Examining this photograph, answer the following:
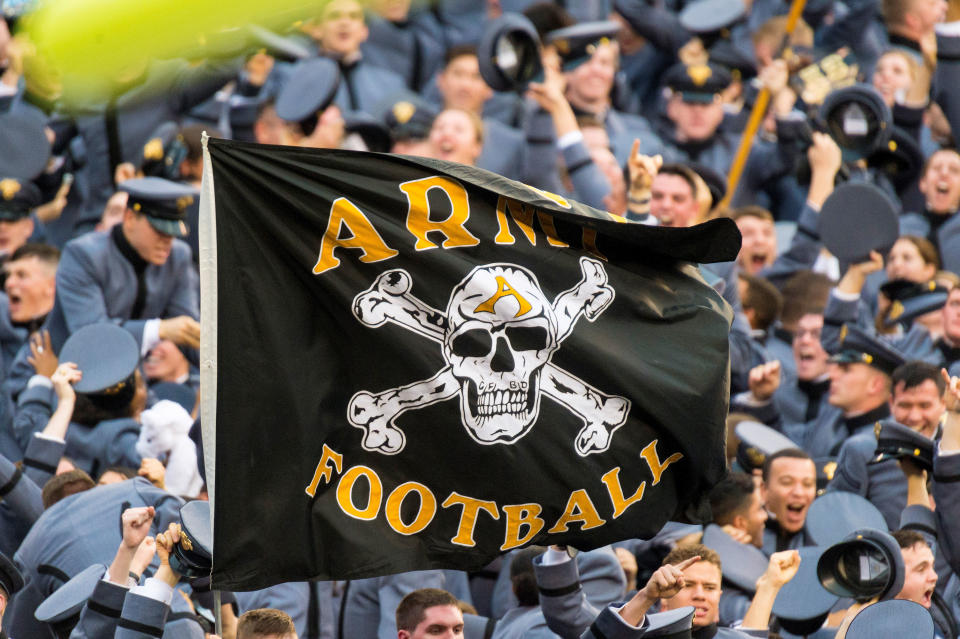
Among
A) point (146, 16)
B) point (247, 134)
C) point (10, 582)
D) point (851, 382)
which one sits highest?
point (146, 16)

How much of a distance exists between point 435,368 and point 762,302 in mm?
4764

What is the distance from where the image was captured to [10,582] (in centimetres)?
558

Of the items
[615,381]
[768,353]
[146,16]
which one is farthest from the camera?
[768,353]

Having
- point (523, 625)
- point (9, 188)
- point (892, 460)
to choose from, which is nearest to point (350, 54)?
point (9, 188)

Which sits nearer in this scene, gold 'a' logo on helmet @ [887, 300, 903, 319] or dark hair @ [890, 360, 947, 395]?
dark hair @ [890, 360, 947, 395]

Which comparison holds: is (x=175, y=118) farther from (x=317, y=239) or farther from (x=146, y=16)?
(x=146, y=16)

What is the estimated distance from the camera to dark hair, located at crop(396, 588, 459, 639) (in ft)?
18.4

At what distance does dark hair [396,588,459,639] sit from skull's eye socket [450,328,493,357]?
109cm

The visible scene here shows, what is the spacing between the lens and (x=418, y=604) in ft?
18.5

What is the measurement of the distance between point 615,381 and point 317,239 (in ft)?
3.43

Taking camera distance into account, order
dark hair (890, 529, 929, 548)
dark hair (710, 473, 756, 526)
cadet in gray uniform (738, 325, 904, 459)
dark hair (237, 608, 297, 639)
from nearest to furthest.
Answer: dark hair (237, 608, 297, 639) < dark hair (890, 529, 929, 548) < dark hair (710, 473, 756, 526) < cadet in gray uniform (738, 325, 904, 459)

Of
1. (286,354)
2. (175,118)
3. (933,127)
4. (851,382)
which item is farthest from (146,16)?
(933,127)

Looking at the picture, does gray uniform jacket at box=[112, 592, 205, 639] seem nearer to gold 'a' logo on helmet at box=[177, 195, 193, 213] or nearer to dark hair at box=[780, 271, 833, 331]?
gold 'a' logo on helmet at box=[177, 195, 193, 213]

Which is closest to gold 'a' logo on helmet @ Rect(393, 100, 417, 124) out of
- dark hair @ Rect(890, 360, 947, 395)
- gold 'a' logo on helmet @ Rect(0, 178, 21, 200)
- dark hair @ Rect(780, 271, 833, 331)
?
gold 'a' logo on helmet @ Rect(0, 178, 21, 200)
